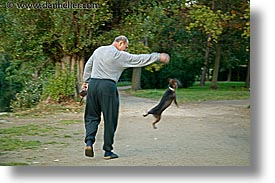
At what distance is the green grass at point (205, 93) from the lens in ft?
13.4

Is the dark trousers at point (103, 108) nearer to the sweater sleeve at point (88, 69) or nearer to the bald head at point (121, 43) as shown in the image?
the sweater sleeve at point (88, 69)

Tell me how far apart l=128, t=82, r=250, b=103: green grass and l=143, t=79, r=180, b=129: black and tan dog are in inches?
1.5

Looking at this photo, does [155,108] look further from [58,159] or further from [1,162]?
[1,162]

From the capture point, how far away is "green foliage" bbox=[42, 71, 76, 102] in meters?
4.34

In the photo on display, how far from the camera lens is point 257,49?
3795mm

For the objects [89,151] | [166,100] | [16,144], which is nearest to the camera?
[89,151]

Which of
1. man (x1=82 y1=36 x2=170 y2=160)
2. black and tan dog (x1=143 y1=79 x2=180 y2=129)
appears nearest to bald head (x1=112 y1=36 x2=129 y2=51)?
man (x1=82 y1=36 x2=170 y2=160)

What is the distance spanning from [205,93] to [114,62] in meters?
0.93

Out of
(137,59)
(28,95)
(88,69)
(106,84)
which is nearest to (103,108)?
(106,84)

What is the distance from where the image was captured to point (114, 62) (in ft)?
12.3

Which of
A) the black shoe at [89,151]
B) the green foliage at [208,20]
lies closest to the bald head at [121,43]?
the green foliage at [208,20]

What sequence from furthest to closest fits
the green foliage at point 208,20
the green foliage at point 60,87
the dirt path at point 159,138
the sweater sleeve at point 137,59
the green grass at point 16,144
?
the green foliage at point 60,87 < the green foliage at point 208,20 < the green grass at point 16,144 < the dirt path at point 159,138 < the sweater sleeve at point 137,59

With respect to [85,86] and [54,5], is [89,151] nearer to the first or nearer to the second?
[85,86]

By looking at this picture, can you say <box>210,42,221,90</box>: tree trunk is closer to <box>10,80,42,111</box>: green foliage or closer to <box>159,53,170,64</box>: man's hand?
<box>159,53,170,64</box>: man's hand
